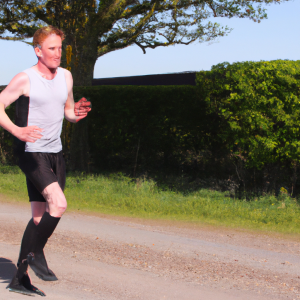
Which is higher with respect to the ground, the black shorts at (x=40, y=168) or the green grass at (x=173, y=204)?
the black shorts at (x=40, y=168)

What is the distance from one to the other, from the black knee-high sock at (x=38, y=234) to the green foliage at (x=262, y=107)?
6863 millimetres

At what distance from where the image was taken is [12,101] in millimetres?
3592

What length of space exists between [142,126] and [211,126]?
7.23 feet

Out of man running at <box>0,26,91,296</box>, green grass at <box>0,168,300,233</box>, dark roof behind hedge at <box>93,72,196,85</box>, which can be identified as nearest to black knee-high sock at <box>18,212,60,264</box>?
man running at <box>0,26,91,296</box>

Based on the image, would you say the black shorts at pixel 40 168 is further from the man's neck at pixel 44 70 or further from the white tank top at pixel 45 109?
the man's neck at pixel 44 70

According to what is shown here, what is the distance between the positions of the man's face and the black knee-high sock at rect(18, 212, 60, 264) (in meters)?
1.34

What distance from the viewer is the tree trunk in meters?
13.6

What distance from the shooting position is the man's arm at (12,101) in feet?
11.2

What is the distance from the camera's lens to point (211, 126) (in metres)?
11.3

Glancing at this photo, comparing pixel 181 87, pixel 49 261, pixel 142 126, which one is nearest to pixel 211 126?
pixel 181 87

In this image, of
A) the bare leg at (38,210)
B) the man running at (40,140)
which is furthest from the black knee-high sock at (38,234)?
the bare leg at (38,210)

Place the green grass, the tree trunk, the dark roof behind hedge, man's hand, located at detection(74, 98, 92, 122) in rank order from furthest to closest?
the dark roof behind hedge
the tree trunk
the green grass
man's hand, located at detection(74, 98, 92, 122)

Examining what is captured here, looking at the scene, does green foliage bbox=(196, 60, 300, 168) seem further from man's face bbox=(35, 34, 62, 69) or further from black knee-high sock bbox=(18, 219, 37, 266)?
black knee-high sock bbox=(18, 219, 37, 266)

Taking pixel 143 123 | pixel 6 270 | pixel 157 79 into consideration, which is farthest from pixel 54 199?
pixel 157 79
